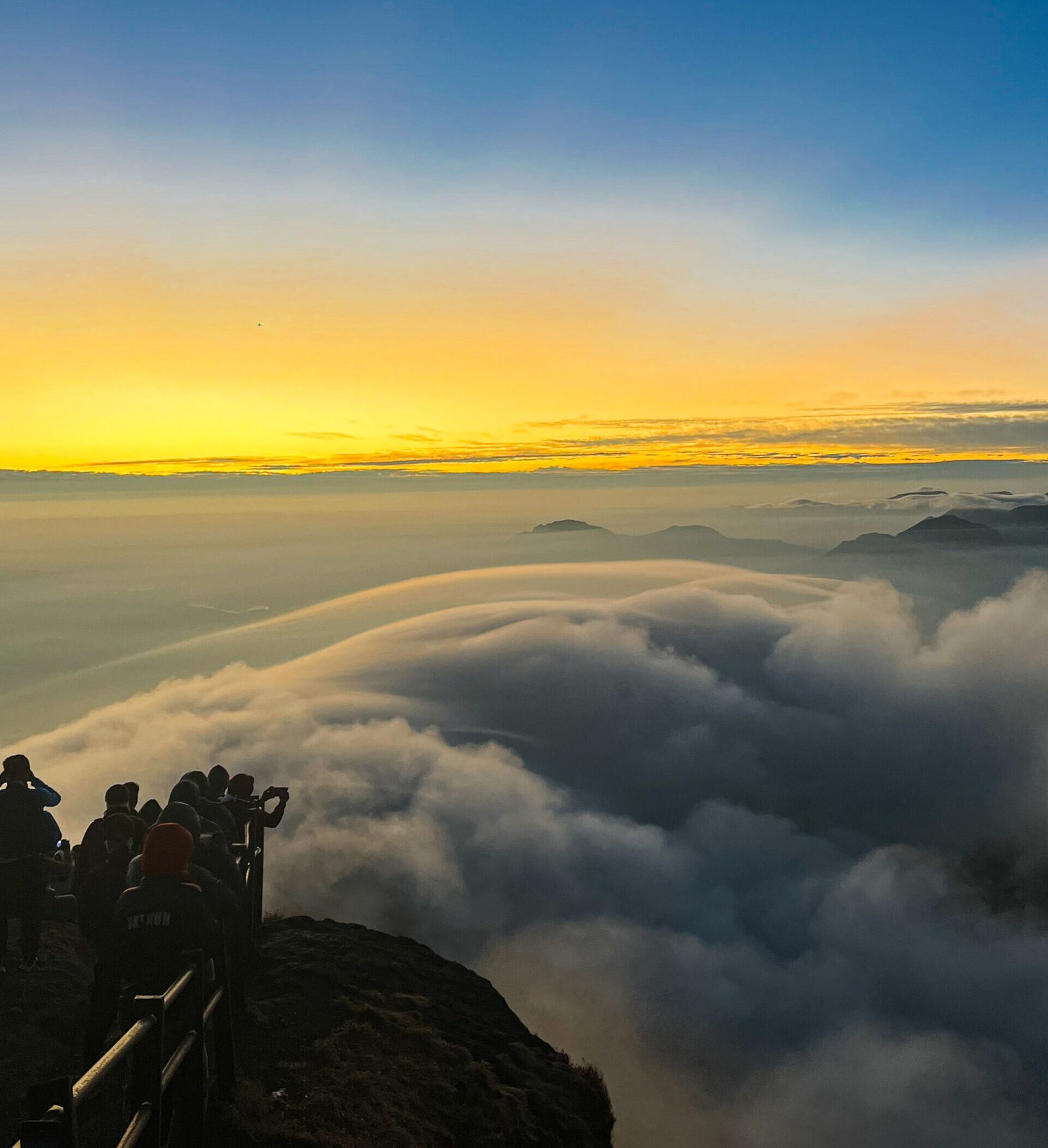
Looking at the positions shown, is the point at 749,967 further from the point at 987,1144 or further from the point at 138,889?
the point at 138,889

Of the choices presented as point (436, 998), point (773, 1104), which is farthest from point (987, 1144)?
point (436, 998)

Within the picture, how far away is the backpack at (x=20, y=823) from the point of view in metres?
10.4

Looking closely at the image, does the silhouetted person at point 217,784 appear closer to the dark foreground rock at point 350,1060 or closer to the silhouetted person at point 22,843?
the silhouetted person at point 22,843

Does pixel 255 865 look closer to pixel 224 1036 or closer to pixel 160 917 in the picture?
pixel 224 1036

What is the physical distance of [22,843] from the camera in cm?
1049

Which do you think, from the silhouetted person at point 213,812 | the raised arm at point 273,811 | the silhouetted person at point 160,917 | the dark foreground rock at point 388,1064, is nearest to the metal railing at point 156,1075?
the silhouetted person at point 160,917

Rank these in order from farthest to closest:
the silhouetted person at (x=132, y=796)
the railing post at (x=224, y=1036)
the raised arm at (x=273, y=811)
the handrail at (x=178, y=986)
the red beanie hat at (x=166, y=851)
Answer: the raised arm at (x=273, y=811) → the silhouetted person at (x=132, y=796) → the railing post at (x=224, y=1036) → the red beanie hat at (x=166, y=851) → the handrail at (x=178, y=986)

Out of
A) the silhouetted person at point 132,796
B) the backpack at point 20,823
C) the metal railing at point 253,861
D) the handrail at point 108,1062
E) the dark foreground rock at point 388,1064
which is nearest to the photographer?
the handrail at point 108,1062

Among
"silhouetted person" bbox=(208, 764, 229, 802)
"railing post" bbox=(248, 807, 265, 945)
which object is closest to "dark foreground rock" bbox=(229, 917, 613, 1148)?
"railing post" bbox=(248, 807, 265, 945)

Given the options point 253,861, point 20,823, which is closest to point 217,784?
point 253,861

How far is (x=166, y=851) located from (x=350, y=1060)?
5.29 meters

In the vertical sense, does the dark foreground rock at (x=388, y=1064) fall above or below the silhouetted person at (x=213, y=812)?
below

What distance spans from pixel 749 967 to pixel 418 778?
59.3 meters

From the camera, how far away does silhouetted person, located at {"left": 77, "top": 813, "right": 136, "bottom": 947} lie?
9.29 metres
